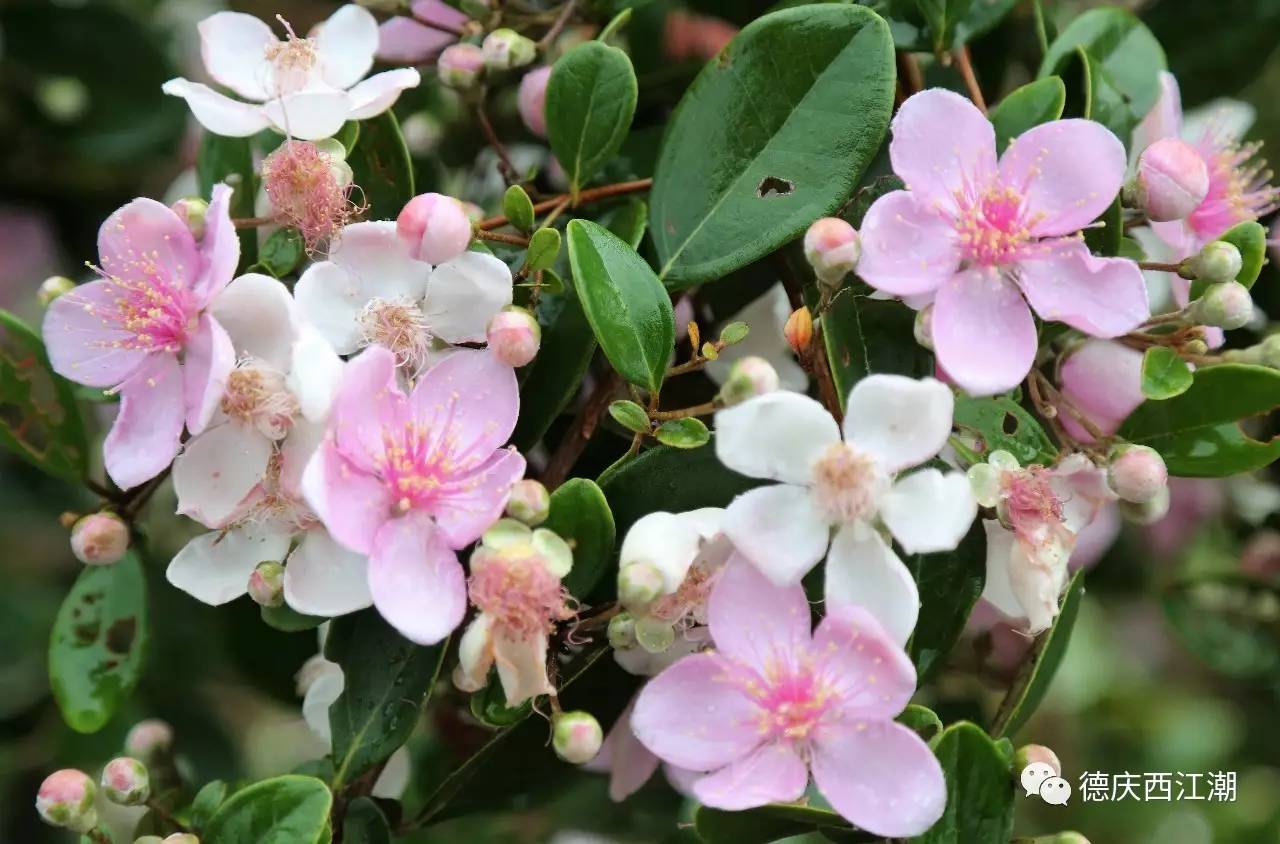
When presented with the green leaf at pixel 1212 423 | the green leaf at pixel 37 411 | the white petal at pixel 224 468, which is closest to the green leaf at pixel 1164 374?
the green leaf at pixel 1212 423

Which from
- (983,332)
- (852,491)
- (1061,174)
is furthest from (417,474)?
(1061,174)

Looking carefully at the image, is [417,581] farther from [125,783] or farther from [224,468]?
[125,783]

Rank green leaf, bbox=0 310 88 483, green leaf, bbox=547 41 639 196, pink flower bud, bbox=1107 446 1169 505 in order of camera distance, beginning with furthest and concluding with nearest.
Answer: green leaf, bbox=0 310 88 483, green leaf, bbox=547 41 639 196, pink flower bud, bbox=1107 446 1169 505

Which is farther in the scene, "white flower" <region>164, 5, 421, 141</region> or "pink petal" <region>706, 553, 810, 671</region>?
"white flower" <region>164, 5, 421, 141</region>

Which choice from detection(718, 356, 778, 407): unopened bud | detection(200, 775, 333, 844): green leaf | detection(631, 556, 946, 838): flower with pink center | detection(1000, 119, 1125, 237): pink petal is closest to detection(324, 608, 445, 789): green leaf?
detection(200, 775, 333, 844): green leaf

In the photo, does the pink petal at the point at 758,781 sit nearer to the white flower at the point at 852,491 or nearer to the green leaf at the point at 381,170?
the white flower at the point at 852,491

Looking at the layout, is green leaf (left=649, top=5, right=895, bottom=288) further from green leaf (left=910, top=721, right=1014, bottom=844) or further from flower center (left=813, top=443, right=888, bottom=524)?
green leaf (left=910, top=721, right=1014, bottom=844)

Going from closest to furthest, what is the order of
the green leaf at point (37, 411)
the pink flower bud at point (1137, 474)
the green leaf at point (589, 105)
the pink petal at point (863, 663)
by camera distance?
the pink petal at point (863, 663)
the pink flower bud at point (1137, 474)
the green leaf at point (589, 105)
the green leaf at point (37, 411)
